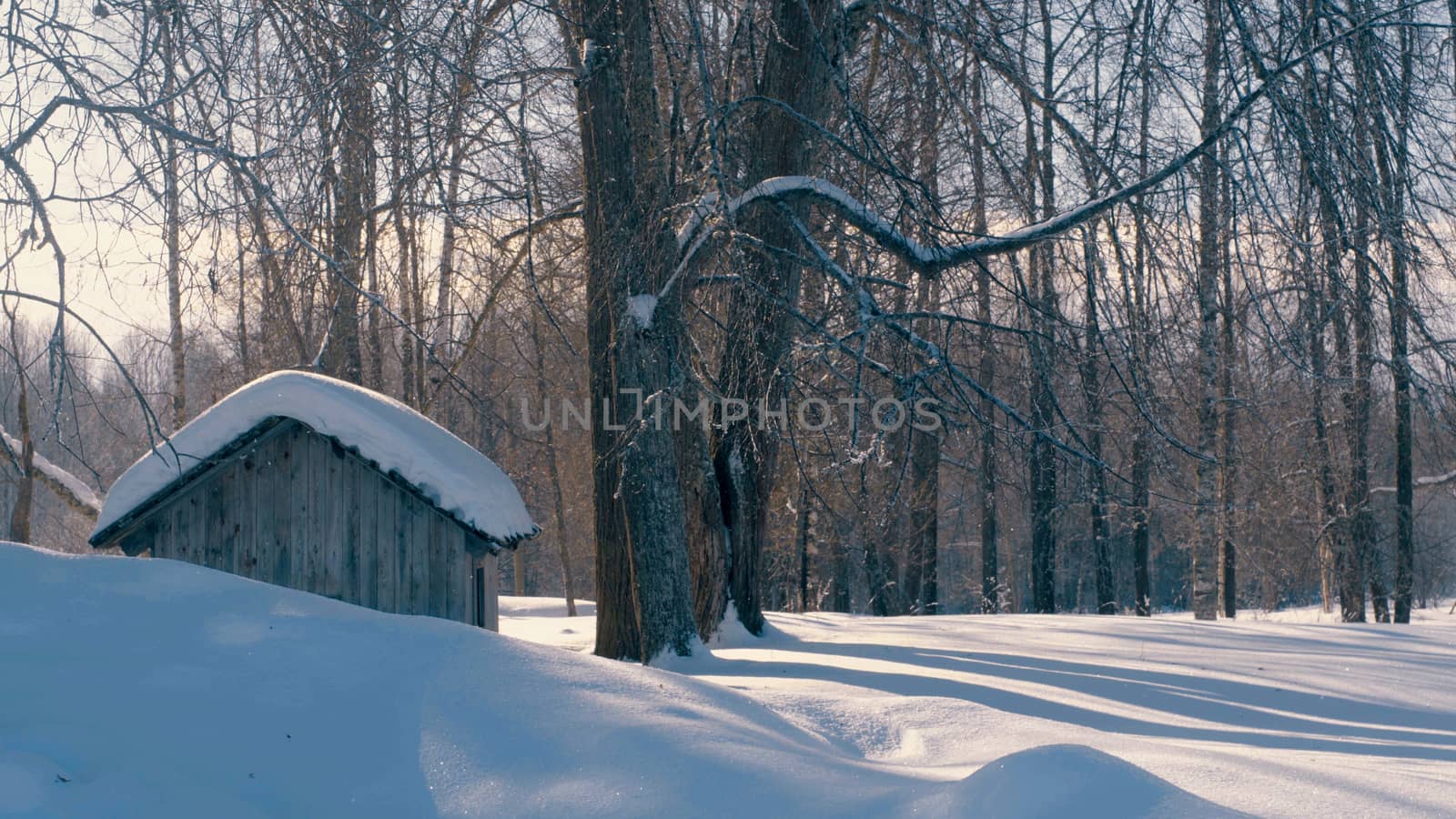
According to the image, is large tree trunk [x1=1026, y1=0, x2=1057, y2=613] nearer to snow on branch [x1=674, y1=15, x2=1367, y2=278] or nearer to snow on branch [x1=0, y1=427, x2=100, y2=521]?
snow on branch [x1=674, y1=15, x2=1367, y2=278]

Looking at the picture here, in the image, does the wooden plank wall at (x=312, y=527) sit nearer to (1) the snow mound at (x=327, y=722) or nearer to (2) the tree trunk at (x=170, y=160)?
(2) the tree trunk at (x=170, y=160)

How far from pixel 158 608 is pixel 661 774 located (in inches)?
80.6

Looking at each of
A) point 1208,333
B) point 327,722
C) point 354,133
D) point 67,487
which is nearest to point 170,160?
point 354,133

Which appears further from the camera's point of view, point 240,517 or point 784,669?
point 240,517

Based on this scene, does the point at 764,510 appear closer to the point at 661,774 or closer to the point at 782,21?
the point at 782,21

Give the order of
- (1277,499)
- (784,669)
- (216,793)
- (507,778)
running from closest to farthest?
(216,793) → (507,778) → (784,669) → (1277,499)

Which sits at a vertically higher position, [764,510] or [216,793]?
[764,510]

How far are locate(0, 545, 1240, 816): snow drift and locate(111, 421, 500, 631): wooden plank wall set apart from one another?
16.7ft

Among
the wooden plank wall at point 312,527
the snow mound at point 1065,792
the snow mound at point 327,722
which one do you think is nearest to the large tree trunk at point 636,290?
the wooden plank wall at point 312,527

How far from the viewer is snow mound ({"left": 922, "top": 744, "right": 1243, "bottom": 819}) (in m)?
3.04

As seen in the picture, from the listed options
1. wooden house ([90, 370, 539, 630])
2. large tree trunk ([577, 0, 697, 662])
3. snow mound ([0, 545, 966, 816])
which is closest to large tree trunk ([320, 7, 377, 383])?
large tree trunk ([577, 0, 697, 662])

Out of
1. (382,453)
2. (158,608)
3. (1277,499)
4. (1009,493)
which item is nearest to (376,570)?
(382,453)

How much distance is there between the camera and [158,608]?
380 centimetres

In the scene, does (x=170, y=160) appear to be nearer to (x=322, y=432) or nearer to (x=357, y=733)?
(x=357, y=733)
